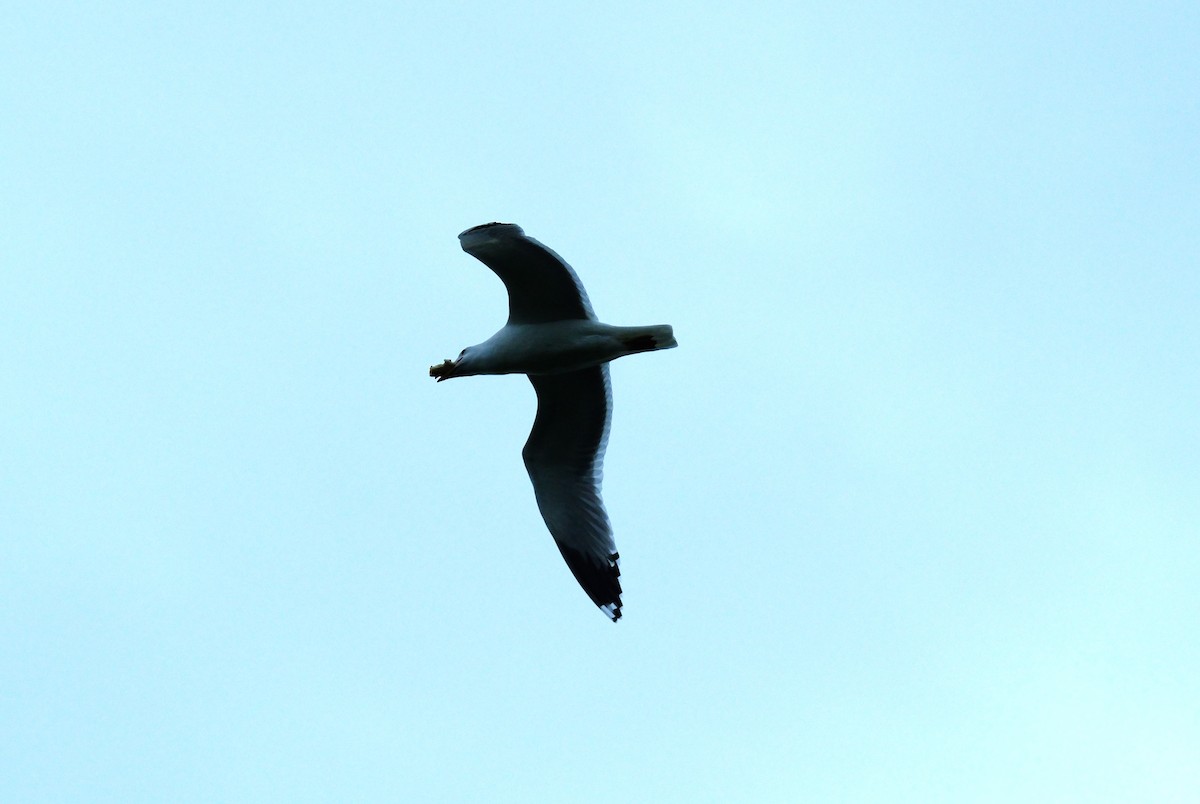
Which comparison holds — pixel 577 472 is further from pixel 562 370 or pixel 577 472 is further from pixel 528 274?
pixel 528 274

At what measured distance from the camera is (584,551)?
14.3 meters

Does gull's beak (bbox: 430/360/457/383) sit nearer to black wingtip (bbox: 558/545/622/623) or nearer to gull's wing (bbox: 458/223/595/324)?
gull's wing (bbox: 458/223/595/324)

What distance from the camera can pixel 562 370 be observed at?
13109 millimetres

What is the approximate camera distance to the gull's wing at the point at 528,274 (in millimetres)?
12023

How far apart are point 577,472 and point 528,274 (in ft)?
7.80

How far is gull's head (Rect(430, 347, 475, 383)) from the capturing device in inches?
517

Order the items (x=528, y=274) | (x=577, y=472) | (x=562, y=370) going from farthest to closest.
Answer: (x=577, y=472), (x=562, y=370), (x=528, y=274)

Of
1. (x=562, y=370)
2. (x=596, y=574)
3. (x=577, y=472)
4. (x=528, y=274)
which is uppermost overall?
(x=528, y=274)

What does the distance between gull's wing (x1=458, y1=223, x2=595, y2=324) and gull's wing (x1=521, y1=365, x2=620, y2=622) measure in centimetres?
98

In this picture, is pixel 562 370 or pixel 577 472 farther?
pixel 577 472

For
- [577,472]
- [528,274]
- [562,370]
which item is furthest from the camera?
[577,472]

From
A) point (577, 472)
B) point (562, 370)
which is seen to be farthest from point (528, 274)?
point (577, 472)

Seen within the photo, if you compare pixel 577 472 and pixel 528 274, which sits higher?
pixel 528 274

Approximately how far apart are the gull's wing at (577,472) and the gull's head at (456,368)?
0.80 meters
